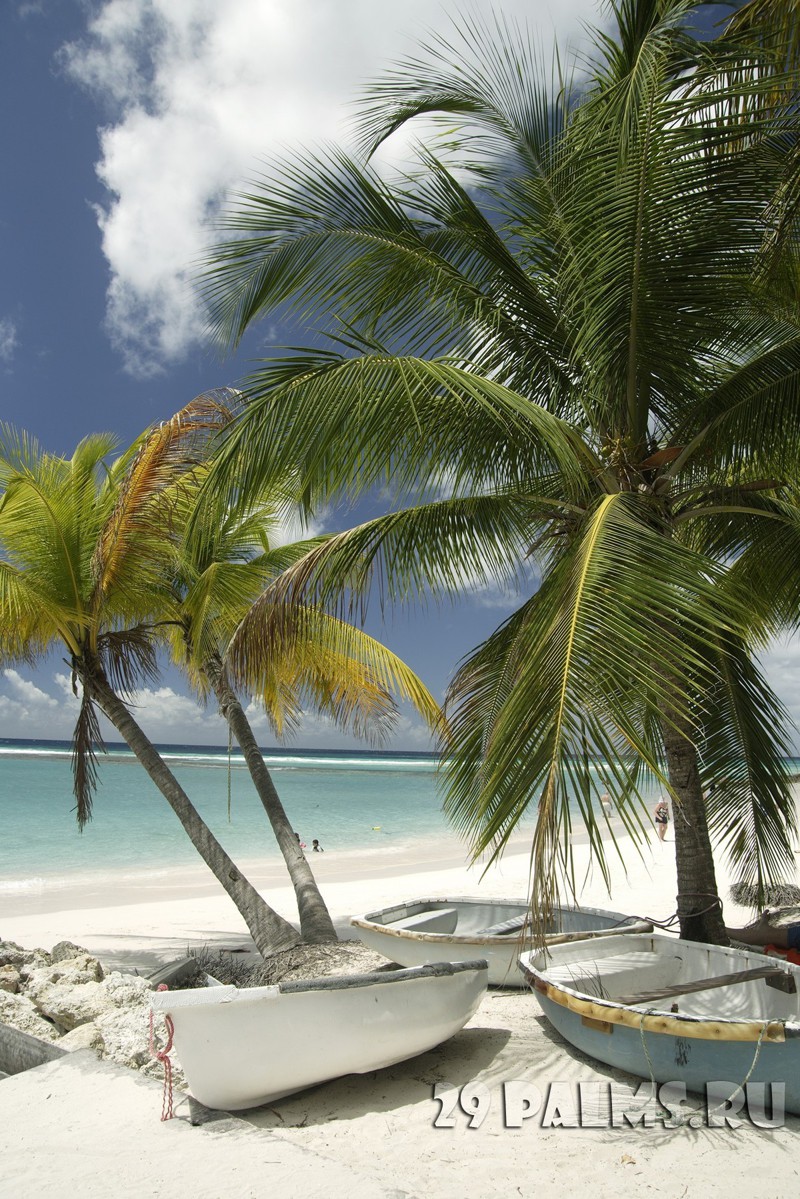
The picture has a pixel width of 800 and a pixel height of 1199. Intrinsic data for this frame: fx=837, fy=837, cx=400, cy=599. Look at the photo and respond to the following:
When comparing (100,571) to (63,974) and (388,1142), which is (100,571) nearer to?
(63,974)

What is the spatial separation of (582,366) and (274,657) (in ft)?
9.95

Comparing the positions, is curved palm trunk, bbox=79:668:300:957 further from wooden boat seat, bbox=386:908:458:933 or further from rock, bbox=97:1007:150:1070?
rock, bbox=97:1007:150:1070

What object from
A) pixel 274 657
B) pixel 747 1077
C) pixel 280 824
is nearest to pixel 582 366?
pixel 274 657

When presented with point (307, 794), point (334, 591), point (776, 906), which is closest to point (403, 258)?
point (334, 591)

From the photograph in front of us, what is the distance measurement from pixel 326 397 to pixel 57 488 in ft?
12.6

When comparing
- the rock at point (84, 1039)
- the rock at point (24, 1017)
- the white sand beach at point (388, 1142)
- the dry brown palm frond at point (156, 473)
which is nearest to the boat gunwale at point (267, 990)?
the white sand beach at point (388, 1142)

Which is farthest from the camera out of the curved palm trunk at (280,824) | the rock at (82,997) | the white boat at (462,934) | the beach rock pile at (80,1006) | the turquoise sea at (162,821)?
the turquoise sea at (162,821)

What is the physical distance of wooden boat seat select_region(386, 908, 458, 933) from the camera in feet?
23.4

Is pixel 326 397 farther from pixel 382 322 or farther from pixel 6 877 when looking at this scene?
pixel 6 877

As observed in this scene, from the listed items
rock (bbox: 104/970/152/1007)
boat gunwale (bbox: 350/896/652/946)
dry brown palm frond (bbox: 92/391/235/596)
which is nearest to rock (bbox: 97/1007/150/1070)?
rock (bbox: 104/970/152/1007)

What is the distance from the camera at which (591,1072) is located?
4.72 m

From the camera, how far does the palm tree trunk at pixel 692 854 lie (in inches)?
215

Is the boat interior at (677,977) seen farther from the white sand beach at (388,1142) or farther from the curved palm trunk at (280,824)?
the curved palm trunk at (280,824)

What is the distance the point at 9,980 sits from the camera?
21.2 ft
